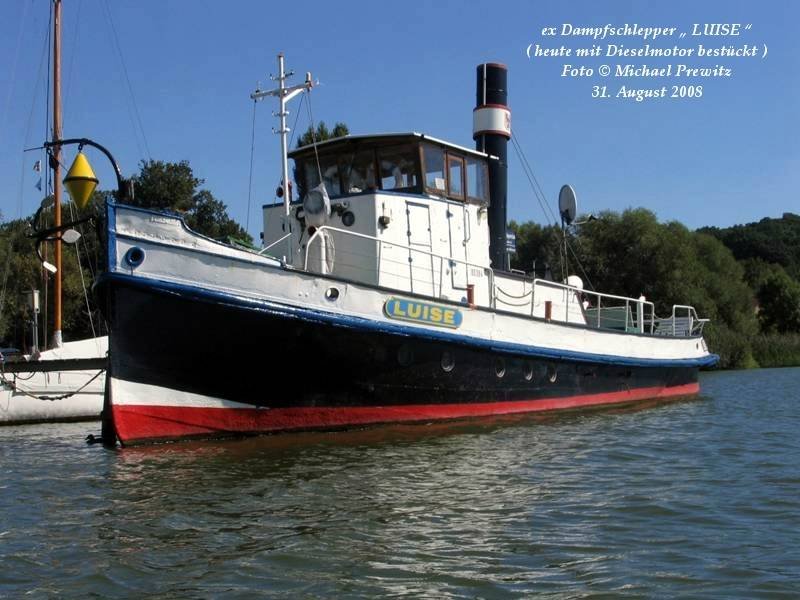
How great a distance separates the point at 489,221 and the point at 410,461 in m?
7.11

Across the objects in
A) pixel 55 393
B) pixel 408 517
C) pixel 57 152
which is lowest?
pixel 408 517

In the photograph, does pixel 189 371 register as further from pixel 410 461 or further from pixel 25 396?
pixel 25 396

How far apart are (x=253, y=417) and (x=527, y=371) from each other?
14.5ft

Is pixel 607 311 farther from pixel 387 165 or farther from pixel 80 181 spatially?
pixel 80 181

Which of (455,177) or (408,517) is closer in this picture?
(408,517)

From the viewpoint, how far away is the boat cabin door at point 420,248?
11766mm

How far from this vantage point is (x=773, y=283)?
46.5 metres

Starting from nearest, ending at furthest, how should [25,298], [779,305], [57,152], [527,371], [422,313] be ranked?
[422,313] < [527,371] < [57,152] < [25,298] < [779,305]

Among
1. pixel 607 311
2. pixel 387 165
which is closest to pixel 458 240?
pixel 387 165

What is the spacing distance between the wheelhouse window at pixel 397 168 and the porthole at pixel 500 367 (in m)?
2.76

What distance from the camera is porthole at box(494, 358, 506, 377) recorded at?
11828 mm

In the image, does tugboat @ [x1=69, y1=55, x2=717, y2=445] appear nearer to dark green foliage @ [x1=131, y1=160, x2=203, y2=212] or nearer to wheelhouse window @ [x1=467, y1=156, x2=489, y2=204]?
wheelhouse window @ [x1=467, y1=156, x2=489, y2=204]

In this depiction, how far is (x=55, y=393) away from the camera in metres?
16.1

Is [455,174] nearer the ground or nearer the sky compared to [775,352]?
nearer the sky
